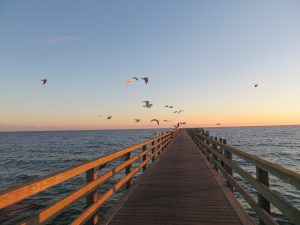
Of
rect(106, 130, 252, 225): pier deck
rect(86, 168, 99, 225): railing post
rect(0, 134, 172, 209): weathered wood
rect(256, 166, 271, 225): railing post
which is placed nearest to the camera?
rect(0, 134, 172, 209): weathered wood

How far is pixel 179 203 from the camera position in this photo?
267 inches

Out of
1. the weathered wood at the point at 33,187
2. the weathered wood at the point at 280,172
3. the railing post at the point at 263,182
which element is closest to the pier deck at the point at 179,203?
the railing post at the point at 263,182

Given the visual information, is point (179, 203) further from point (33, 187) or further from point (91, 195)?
point (33, 187)

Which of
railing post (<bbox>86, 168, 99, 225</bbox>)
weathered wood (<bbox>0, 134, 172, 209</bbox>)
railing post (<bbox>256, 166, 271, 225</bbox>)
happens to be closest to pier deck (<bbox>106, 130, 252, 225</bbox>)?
railing post (<bbox>86, 168, 99, 225</bbox>)

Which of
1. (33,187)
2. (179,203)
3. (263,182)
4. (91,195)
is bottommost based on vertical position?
(179,203)

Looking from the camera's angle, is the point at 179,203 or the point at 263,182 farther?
A: the point at 179,203

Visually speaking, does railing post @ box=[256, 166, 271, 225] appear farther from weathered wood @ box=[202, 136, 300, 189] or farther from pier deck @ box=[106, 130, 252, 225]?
pier deck @ box=[106, 130, 252, 225]

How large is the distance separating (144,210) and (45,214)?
322 cm

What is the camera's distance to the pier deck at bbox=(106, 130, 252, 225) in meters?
5.64

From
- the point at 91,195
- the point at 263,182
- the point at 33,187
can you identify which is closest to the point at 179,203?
the point at 91,195

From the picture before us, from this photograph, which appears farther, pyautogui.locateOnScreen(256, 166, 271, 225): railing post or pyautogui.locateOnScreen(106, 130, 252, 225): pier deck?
pyautogui.locateOnScreen(106, 130, 252, 225): pier deck

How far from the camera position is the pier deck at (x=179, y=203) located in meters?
5.64

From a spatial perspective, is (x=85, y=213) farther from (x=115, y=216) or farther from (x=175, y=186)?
(x=175, y=186)

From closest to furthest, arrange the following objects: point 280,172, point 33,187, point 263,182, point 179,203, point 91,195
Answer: point 33,187 < point 280,172 < point 263,182 < point 91,195 < point 179,203
